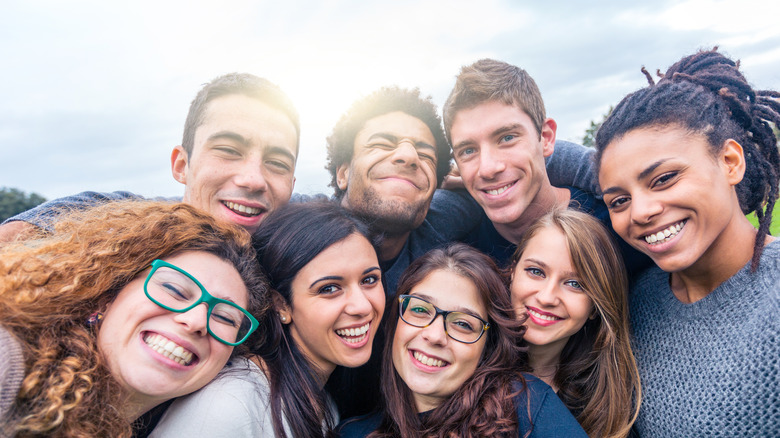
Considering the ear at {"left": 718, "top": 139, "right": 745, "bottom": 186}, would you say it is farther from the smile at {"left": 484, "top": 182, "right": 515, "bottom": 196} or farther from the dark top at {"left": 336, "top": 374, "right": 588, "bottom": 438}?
the dark top at {"left": 336, "top": 374, "right": 588, "bottom": 438}

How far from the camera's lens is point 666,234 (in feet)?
9.43

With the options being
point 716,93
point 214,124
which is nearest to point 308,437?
point 214,124

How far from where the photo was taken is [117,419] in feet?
7.26

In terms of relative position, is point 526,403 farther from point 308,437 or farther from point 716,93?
point 716,93

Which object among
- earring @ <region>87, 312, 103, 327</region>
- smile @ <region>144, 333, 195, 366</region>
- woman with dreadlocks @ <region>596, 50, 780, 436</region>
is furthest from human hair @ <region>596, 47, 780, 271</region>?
earring @ <region>87, 312, 103, 327</region>

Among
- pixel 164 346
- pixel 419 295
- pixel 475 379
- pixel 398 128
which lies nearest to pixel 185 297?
pixel 164 346

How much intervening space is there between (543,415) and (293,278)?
196 centimetres

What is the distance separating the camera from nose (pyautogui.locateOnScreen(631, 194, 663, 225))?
9.25ft

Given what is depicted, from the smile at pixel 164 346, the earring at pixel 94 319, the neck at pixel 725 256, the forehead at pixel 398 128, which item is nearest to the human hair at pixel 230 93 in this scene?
the forehead at pixel 398 128

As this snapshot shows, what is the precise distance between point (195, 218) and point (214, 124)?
4.55ft

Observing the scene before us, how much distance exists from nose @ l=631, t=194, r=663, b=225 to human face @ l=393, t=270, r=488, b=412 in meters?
1.21

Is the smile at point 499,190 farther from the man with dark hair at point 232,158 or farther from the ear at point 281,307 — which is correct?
the ear at point 281,307

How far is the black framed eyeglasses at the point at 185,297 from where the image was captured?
2408mm

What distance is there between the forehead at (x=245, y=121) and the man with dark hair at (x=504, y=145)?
1721 millimetres
